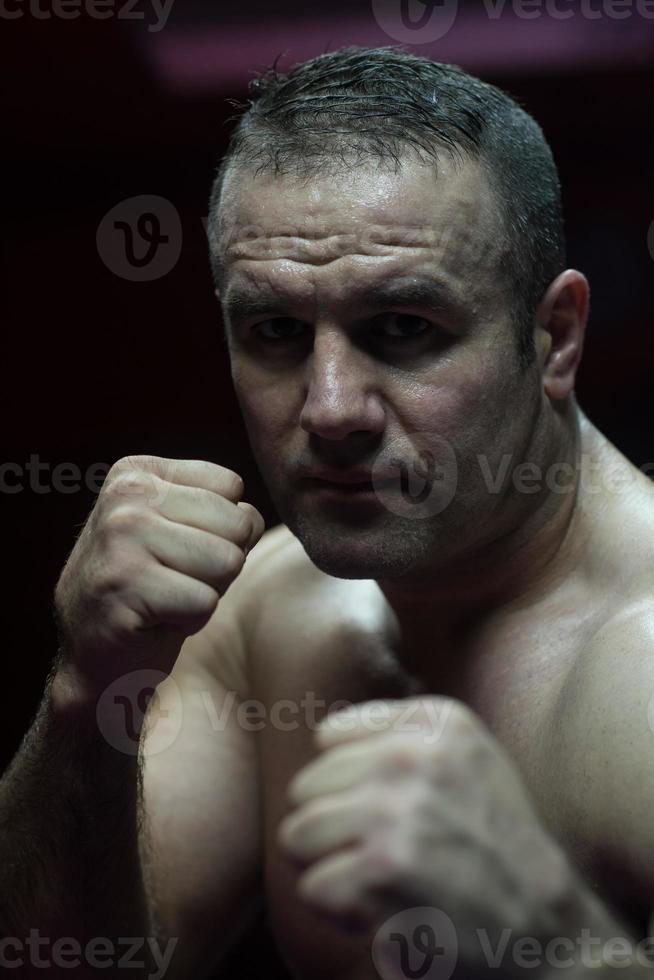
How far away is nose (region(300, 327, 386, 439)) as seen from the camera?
1040 mm

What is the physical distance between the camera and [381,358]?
1092 millimetres

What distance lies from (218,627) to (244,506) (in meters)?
0.43

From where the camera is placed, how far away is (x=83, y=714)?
112cm

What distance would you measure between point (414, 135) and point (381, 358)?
0.21m

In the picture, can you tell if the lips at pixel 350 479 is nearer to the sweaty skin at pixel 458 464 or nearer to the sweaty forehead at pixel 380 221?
the sweaty skin at pixel 458 464

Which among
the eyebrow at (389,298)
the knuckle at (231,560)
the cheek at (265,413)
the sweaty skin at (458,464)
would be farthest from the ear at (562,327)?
the knuckle at (231,560)

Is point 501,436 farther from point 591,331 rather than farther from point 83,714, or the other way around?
point 591,331

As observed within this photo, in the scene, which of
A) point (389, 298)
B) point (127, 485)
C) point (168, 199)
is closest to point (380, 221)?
point (389, 298)

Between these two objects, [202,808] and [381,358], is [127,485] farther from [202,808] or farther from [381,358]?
[202,808]

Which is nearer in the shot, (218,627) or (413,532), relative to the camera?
(413,532)

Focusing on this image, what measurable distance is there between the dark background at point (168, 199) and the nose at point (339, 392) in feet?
3.23

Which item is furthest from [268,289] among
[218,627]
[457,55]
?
[457,55]

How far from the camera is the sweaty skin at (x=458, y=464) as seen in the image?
40.9 inches

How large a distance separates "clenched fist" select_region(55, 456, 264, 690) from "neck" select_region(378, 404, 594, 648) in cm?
23
